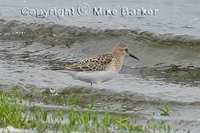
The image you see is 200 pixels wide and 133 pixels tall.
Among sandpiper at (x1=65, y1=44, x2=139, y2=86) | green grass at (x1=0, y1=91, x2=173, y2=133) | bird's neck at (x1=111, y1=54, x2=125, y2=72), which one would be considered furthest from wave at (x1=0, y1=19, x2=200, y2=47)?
green grass at (x1=0, y1=91, x2=173, y2=133)

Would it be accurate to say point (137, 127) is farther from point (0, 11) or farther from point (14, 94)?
point (0, 11)

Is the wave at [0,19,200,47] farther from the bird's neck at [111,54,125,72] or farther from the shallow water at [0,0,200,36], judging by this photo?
the bird's neck at [111,54,125,72]

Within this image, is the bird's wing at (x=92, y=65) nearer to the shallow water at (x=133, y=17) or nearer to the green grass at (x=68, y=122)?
the green grass at (x=68, y=122)

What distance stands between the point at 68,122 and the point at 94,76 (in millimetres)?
2974

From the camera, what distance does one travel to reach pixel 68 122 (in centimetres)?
801

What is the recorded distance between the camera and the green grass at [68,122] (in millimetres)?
7820

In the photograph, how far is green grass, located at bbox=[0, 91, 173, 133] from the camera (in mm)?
7820

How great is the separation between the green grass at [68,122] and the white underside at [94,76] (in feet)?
7.41

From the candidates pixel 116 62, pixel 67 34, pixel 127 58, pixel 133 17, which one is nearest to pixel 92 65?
pixel 116 62

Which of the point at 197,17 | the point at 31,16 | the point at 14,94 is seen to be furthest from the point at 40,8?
the point at 14,94

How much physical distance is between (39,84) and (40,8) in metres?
6.62

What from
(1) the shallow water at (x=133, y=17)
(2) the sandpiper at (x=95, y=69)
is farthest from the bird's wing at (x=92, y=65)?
(1) the shallow water at (x=133, y=17)

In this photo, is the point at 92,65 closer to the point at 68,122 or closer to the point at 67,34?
the point at 68,122

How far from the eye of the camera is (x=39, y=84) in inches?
462
